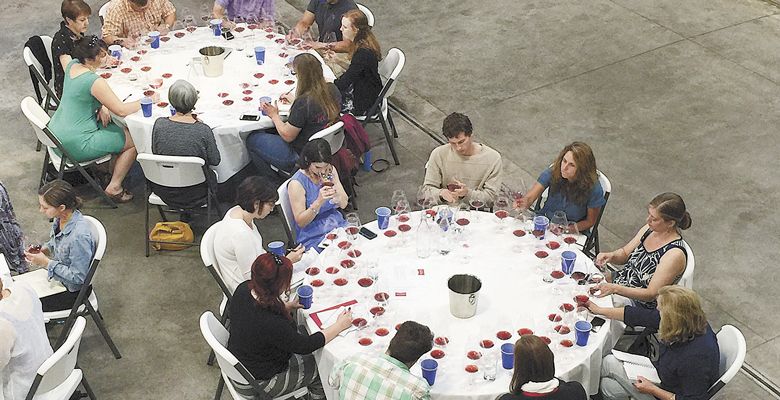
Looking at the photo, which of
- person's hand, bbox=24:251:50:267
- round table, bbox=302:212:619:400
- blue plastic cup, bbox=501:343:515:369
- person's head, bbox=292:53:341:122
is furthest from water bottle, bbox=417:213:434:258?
person's hand, bbox=24:251:50:267

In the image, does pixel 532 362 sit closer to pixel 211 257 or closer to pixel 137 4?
pixel 211 257

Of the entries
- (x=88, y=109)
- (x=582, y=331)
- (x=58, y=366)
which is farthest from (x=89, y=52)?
(x=582, y=331)

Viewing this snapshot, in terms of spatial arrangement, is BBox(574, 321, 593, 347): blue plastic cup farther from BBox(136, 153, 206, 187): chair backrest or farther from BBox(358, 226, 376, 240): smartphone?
BBox(136, 153, 206, 187): chair backrest

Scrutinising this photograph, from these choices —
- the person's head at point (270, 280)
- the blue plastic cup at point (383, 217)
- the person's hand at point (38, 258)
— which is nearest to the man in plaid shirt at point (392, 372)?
the person's head at point (270, 280)

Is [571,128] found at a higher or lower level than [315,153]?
lower

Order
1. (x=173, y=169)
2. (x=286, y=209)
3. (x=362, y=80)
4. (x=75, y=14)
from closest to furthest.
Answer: (x=286, y=209), (x=173, y=169), (x=362, y=80), (x=75, y=14)

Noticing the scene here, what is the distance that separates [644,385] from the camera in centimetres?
513

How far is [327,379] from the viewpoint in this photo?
5133mm

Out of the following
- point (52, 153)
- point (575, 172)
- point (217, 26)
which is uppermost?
point (575, 172)

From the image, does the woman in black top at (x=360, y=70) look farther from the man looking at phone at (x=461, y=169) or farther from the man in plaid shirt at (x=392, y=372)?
the man in plaid shirt at (x=392, y=372)

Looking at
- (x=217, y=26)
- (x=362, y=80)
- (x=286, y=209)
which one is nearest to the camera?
(x=286, y=209)

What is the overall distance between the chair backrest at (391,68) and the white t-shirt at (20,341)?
344cm

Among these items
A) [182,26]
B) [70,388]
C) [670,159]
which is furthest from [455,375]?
[182,26]

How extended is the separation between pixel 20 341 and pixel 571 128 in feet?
17.1
